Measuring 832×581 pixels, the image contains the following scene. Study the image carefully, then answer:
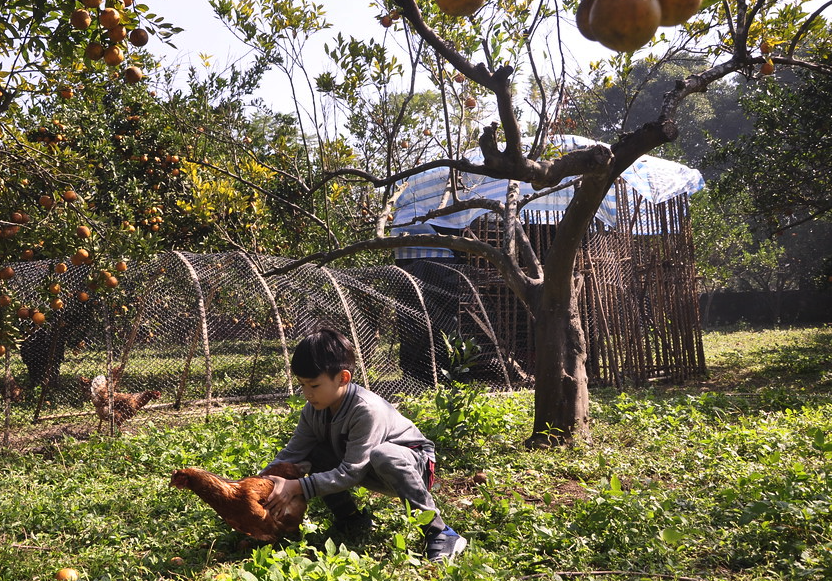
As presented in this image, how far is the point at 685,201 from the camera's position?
10.2 meters


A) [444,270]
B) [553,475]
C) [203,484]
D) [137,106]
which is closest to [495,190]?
[444,270]

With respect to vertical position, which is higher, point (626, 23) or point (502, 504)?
point (626, 23)

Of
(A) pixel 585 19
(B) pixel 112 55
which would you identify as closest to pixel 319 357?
(B) pixel 112 55

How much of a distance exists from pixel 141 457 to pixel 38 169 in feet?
7.04

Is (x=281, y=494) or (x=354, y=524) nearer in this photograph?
(x=281, y=494)

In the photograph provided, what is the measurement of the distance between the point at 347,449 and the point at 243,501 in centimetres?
53

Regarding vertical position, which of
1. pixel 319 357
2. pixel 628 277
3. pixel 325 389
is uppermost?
pixel 628 277

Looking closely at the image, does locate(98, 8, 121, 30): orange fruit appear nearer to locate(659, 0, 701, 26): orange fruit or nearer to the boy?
the boy

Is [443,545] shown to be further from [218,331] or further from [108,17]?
[218,331]

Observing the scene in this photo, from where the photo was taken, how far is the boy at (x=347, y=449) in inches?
124

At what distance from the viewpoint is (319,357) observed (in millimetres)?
3248

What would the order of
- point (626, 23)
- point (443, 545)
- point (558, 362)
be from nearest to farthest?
point (626, 23)
point (443, 545)
point (558, 362)

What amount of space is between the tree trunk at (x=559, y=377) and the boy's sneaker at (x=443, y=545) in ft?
6.68

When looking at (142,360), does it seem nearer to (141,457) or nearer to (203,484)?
(141,457)
